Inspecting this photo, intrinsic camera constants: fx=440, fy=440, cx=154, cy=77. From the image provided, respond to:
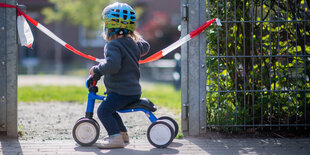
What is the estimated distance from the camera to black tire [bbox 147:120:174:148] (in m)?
4.62

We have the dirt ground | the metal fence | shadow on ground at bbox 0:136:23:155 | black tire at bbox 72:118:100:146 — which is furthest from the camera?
the dirt ground

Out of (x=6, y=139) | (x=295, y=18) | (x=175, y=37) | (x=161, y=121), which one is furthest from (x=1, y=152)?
(x=175, y=37)

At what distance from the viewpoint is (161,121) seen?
15.2 ft

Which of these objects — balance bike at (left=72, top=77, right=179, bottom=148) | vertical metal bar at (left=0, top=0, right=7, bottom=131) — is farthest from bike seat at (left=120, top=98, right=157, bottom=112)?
vertical metal bar at (left=0, top=0, right=7, bottom=131)

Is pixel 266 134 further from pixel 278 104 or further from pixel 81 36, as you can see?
pixel 81 36

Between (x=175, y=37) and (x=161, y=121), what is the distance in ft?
79.9

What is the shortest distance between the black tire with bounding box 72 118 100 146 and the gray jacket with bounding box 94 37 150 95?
399 millimetres

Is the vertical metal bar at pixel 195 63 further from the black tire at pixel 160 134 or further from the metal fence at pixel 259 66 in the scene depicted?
the black tire at pixel 160 134

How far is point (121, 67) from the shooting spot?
458 centimetres

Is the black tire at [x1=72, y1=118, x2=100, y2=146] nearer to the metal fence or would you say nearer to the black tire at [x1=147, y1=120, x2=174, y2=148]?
the black tire at [x1=147, y1=120, x2=174, y2=148]

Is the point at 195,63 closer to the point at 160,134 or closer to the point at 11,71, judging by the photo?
the point at 160,134

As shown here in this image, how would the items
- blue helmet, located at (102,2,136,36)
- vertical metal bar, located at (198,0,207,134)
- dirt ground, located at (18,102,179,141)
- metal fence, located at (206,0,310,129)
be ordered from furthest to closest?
dirt ground, located at (18,102,179,141)
metal fence, located at (206,0,310,129)
vertical metal bar, located at (198,0,207,134)
blue helmet, located at (102,2,136,36)

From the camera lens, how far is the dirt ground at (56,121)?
5340 mm

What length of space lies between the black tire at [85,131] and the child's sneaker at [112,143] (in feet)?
0.43
